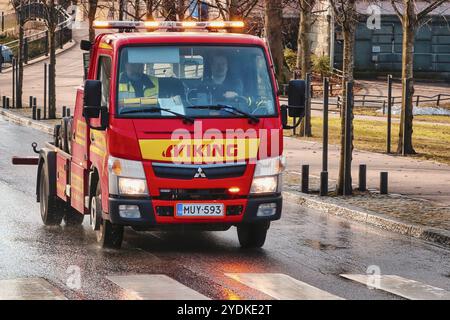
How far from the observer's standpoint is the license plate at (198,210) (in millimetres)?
13945

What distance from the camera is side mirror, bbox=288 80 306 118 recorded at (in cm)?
1447

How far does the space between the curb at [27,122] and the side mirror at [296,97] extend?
2157cm

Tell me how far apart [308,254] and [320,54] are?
57254mm

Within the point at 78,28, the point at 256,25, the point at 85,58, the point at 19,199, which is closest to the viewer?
the point at 85,58

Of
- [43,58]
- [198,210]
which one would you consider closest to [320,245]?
[198,210]

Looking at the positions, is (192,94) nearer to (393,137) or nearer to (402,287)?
(402,287)

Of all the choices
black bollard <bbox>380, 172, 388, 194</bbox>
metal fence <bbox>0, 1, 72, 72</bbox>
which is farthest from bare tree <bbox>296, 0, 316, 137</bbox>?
metal fence <bbox>0, 1, 72, 72</bbox>

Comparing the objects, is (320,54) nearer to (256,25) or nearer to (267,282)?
(256,25)

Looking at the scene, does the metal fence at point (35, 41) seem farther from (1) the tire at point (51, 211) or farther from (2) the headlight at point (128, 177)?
(2) the headlight at point (128, 177)

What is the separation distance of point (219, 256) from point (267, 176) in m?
0.99

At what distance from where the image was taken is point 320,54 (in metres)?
71.2

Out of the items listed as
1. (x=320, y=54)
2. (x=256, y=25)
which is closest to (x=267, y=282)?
(x=256, y=25)

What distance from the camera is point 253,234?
15.0 meters

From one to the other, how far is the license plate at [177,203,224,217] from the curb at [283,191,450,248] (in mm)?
3059
